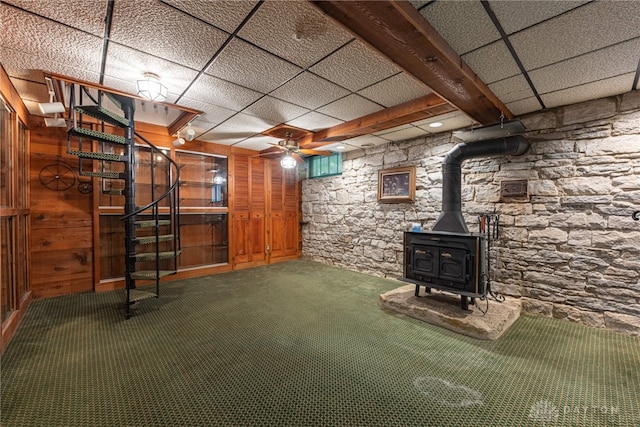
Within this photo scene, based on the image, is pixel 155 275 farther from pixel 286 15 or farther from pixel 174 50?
pixel 286 15

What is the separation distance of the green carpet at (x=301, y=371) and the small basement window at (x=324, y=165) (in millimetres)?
3123

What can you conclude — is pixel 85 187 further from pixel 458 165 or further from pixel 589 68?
pixel 589 68

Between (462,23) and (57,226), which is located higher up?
(462,23)

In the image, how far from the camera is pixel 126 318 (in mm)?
2877

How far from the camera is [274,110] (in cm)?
318

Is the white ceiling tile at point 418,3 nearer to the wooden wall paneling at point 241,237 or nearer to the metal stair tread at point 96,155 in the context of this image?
the metal stair tread at point 96,155

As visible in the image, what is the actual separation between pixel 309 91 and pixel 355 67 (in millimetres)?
605

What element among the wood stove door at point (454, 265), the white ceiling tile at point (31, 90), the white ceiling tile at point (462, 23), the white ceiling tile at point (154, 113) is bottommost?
the wood stove door at point (454, 265)

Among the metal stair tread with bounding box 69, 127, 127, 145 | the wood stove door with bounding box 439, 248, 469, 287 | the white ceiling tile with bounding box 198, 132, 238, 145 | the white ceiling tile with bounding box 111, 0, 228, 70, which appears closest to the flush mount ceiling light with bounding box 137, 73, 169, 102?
the white ceiling tile with bounding box 111, 0, 228, 70

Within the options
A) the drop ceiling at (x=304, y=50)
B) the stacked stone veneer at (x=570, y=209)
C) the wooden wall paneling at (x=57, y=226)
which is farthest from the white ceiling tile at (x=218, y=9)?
the wooden wall paneling at (x=57, y=226)

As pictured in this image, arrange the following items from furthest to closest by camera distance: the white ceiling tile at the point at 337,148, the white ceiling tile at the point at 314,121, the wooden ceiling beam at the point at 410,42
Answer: the white ceiling tile at the point at 337,148
the white ceiling tile at the point at 314,121
the wooden ceiling beam at the point at 410,42

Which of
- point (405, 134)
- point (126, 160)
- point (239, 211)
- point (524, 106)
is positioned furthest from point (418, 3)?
point (239, 211)

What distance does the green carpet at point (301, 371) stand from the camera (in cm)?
156

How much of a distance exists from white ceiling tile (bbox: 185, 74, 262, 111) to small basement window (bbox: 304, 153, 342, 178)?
2.69 metres
